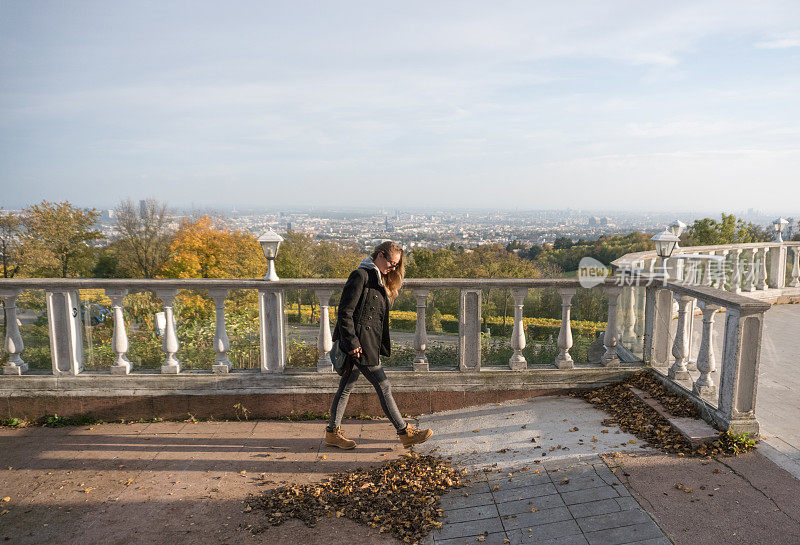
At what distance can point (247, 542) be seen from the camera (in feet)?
10.0

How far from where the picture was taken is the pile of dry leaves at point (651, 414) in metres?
3.63

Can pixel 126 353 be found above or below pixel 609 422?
above

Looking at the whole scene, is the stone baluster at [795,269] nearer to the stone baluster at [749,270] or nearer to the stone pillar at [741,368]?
the stone baluster at [749,270]

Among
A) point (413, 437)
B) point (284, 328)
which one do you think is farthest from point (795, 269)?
point (284, 328)

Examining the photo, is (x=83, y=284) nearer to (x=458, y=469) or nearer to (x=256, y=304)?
(x=256, y=304)

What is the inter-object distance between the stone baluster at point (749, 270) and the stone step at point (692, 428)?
24.3 ft

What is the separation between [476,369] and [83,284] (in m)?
3.94

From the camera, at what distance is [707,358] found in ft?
13.5

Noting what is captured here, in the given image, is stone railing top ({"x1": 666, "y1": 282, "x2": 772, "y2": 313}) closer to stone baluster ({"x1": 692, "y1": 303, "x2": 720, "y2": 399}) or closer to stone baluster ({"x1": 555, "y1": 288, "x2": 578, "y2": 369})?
stone baluster ({"x1": 692, "y1": 303, "x2": 720, "y2": 399})

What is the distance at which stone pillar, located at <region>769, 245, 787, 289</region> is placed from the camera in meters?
10.3

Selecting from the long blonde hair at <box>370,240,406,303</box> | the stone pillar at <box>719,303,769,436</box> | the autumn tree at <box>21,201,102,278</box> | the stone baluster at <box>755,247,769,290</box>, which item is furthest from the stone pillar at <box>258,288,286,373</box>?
the autumn tree at <box>21,201,102,278</box>

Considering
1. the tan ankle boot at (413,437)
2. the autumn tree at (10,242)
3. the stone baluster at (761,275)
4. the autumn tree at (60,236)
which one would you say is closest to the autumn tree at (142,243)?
the autumn tree at (60,236)

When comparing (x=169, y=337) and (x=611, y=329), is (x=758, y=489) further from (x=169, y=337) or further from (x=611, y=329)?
(x=169, y=337)

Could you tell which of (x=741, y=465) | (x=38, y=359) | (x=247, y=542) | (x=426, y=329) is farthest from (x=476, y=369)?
(x=38, y=359)
